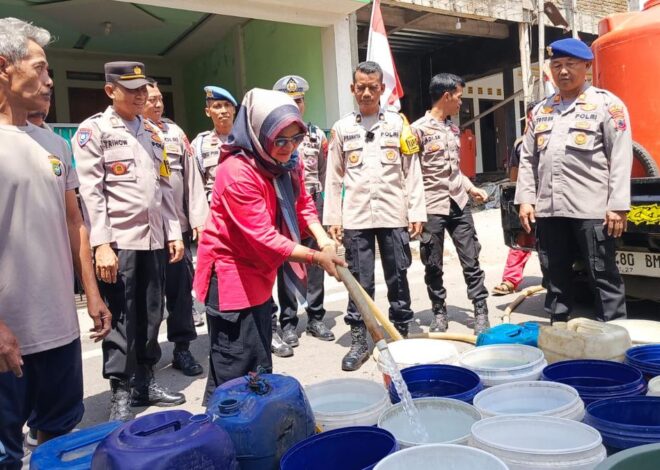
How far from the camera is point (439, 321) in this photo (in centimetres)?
445

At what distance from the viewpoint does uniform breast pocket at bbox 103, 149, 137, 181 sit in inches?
123

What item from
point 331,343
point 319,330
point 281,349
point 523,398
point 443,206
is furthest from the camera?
point 319,330

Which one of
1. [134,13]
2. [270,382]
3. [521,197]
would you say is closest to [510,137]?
[134,13]

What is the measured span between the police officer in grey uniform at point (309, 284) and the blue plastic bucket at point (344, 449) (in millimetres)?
2552

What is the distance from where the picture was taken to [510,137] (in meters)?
15.9

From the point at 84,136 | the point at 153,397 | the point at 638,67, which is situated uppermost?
the point at 638,67

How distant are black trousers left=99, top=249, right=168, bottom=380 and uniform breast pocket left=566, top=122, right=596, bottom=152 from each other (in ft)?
8.74

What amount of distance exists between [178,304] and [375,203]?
1553 millimetres

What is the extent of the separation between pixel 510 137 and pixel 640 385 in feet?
49.2

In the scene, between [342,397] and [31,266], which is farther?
[342,397]

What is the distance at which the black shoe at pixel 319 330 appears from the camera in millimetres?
4570

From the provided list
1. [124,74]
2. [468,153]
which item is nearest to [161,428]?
[124,74]

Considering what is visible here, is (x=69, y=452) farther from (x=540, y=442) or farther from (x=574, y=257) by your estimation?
(x=574, y=257)

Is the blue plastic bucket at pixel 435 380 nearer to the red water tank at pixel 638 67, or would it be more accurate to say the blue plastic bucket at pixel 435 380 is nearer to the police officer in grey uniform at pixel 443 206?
the police officer in grey uniform at pixel 443 206
